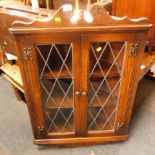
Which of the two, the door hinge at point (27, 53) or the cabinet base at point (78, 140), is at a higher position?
the door hinge at point (27, 53)

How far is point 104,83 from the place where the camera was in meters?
1.36

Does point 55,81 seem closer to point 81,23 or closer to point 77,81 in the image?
point 77,81

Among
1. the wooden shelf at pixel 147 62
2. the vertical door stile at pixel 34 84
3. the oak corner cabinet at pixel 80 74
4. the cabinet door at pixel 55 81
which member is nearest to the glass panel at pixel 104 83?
the oak corner cabinet at pixel 80 74

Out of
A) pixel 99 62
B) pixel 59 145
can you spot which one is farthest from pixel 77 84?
pixel 59 145

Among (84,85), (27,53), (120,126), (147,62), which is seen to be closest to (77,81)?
(84,85)

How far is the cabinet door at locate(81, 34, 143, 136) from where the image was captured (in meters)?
1.12

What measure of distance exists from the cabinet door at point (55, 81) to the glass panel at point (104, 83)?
0.10 m

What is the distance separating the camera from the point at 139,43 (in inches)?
43.8

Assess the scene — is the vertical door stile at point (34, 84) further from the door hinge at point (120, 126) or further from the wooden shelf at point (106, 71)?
the door hinge at point (120, 126)

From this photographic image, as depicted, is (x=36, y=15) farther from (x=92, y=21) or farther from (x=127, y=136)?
(x=127, y=136)

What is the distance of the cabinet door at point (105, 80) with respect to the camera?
3.68 feet

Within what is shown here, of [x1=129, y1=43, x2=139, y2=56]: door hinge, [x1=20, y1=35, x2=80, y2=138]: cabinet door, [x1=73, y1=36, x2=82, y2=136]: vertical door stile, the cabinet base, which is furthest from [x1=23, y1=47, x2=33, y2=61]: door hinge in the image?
the cabinet base

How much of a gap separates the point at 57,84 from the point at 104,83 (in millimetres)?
295

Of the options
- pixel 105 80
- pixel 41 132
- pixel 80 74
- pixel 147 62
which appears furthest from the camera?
pixel 147 62
